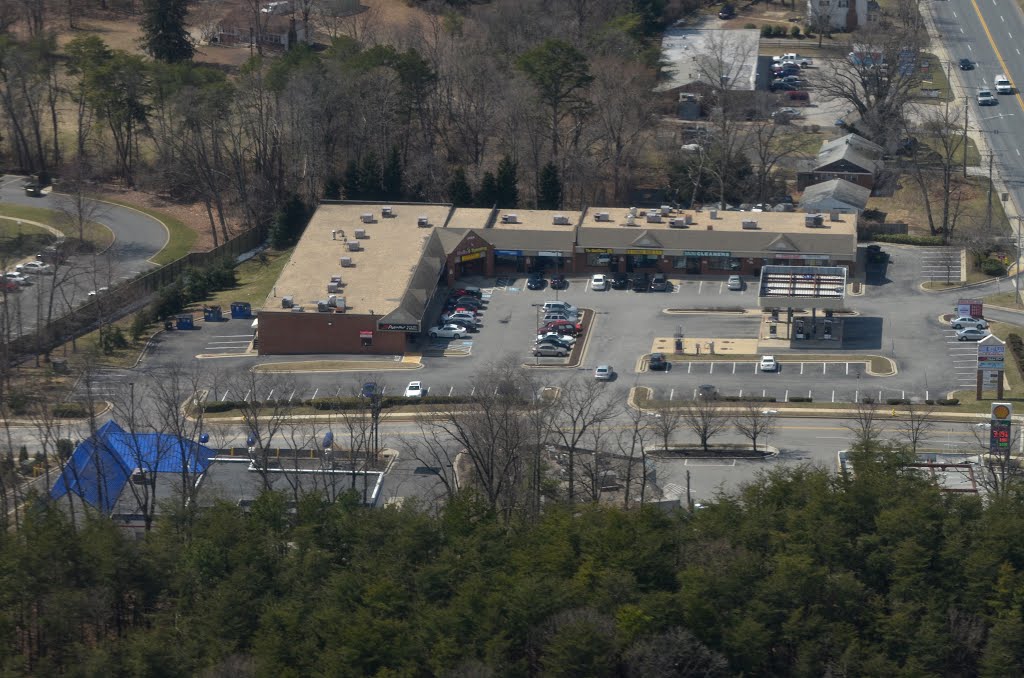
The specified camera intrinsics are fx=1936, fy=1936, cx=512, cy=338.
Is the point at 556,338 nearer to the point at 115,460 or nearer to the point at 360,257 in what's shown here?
the point at 360,257

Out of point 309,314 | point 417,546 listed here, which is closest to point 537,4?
point 309,314

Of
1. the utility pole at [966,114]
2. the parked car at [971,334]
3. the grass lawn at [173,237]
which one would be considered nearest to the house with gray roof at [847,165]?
the utility pole at [966,114]

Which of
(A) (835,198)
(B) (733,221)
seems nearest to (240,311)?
(B) (733,221)

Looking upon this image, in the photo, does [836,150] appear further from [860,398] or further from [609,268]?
[860,398]

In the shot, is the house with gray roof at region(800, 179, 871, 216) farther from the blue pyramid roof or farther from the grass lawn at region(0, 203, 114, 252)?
the blue pyramid roof

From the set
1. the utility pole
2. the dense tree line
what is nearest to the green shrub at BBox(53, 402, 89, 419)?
the dense tree line

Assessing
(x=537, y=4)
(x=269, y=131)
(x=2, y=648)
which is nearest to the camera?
(x=2, y=648)
